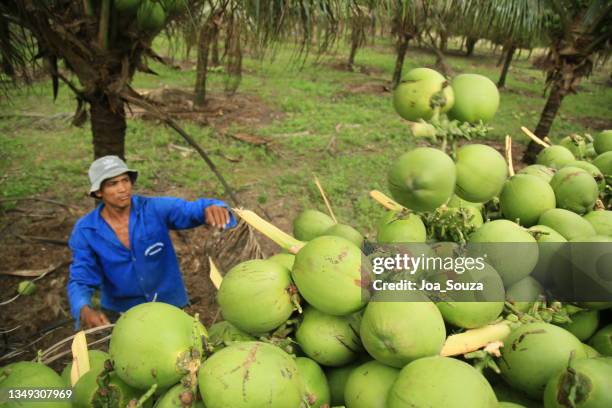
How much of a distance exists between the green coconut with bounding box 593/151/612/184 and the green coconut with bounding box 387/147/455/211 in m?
1.14

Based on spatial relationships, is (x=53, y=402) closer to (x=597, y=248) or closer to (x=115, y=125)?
(x=597, y=248)

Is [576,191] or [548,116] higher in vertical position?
[576,191]

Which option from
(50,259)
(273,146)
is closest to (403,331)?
(50,259)

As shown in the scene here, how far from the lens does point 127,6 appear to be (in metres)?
3.29

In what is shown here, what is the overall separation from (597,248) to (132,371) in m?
1.26

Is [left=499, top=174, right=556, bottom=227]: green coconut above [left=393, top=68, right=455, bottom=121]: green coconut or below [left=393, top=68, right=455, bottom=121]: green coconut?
below

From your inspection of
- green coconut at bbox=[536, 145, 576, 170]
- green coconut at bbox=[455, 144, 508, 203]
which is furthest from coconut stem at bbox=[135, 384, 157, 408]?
green coconut at bbox=[536, 145, 576, 170]

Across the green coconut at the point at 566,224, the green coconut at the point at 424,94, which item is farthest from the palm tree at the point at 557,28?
the green coconut at the point at 424,94

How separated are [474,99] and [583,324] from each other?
0.73 meters

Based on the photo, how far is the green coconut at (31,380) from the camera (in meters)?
1.07

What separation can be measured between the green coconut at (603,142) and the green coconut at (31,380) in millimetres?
2432

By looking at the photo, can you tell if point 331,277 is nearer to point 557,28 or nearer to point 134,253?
point 134,253

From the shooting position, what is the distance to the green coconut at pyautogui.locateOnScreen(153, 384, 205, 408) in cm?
95

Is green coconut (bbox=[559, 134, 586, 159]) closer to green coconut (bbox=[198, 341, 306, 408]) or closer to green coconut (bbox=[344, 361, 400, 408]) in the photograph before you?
green coconut (bbox=[344, 361, 400, 408])
